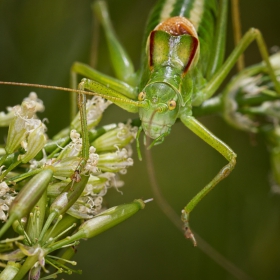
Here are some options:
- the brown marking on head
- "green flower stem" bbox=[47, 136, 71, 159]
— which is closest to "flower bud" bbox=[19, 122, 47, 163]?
"green flower stem" bbox=[47, 136, 71, 159]

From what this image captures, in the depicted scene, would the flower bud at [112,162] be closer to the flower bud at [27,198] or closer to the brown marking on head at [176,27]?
the flower bud at [27,198]

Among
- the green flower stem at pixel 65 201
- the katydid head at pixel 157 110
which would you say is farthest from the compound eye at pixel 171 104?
the green flower stem at pixel 65 201

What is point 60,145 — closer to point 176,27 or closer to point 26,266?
point 26,266

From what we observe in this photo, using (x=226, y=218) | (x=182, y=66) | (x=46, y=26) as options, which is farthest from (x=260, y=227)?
(x=46, y=26)

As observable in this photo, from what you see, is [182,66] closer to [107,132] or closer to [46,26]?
[107,132]

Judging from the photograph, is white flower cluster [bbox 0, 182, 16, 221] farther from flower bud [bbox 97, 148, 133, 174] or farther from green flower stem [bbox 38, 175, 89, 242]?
flower bud [bbox 97, 148, 133, 174]
